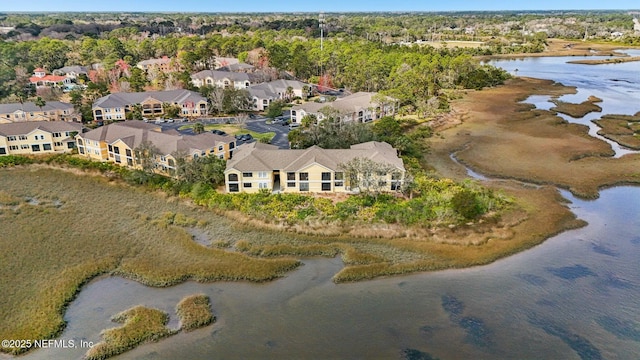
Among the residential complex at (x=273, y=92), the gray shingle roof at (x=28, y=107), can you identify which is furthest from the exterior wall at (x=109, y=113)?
the residential complex at (x=273, y=92)

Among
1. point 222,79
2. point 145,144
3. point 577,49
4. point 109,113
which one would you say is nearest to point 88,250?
point 145,144

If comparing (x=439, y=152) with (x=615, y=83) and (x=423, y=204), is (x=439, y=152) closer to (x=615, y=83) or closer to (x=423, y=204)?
(x=423, y=204)

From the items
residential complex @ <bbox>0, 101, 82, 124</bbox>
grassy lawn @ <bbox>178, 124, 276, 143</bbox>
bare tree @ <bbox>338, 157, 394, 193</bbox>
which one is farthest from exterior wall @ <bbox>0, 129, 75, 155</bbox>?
bare tree @ <bbox>338, 157, 394, 193</bbox>

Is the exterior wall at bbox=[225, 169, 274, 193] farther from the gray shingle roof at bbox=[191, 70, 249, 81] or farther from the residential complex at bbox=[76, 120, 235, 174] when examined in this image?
the gray shingle roof at bbox=[191, 70, 249, 81]

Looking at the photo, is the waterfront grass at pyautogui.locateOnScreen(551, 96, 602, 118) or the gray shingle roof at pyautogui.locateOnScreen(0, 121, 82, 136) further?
the waterfront grass at pyautogui.locateOnScreen(551, 96, 602, 118)

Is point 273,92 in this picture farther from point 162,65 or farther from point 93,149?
point 162,65
